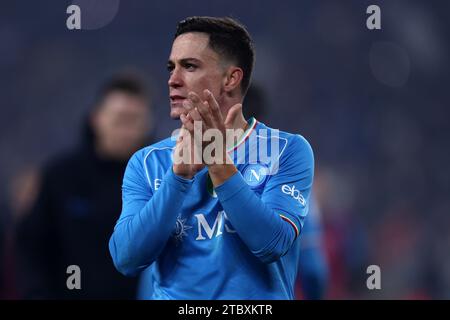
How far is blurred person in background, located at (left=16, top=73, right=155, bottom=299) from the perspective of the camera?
379 cm

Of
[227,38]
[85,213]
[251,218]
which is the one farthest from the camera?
[85,213]

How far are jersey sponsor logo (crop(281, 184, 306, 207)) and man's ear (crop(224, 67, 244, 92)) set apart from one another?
43 cm

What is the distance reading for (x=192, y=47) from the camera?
222cm

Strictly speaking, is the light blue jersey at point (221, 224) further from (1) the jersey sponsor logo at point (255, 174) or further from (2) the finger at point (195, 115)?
(2) the finger at point (195, 115)

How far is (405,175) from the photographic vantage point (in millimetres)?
7156

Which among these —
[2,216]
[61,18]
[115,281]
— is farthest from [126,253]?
[61,18]

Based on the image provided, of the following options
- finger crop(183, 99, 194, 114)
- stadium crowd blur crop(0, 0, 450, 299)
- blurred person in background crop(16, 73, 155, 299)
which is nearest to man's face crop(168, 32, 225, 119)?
finger crop(183, 99, 194, 114)

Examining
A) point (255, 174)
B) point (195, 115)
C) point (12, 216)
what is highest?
point (195, 115)

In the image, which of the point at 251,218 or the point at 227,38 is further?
the point at 227,38

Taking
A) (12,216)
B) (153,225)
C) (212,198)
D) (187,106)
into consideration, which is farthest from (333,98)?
(153,225)

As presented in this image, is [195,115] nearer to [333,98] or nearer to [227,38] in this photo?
[227,38]

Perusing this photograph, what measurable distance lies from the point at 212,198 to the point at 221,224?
0.10 meters

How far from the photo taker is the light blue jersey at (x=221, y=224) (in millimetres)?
1939

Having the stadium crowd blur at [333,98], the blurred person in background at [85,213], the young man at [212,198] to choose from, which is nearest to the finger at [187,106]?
the young man at [212,198]
